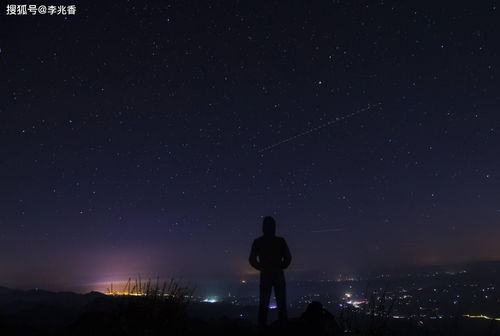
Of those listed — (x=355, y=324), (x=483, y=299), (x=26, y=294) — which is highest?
(x=355, y=324)

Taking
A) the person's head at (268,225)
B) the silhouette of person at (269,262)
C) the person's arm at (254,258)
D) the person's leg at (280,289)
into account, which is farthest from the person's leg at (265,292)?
the person's head at (268,225)

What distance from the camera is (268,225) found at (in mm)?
6914

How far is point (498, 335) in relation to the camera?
5.84m

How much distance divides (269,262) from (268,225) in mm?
729

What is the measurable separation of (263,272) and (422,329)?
289 centimetres

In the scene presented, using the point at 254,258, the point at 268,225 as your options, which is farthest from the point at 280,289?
the point at 268,225

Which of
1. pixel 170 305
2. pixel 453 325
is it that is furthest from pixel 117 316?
pixel 453 325

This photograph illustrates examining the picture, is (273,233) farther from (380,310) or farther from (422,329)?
(422,329)

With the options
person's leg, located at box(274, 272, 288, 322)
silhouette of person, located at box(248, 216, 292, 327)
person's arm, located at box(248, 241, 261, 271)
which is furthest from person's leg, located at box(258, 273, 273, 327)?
person's arm, located at box(248, 241, 261, 271)

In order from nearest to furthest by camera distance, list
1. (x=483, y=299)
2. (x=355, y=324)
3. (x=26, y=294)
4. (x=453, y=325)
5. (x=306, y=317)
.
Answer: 1. (x=453, y=325)
2. (x=355, y=324)
3. (x=306, y=317)
4. (x=26, y=294)
5. (x=483, y=299)

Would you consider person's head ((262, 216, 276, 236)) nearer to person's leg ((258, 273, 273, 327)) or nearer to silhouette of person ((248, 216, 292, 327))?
silhouette of person ((248, 216, 292, 327))

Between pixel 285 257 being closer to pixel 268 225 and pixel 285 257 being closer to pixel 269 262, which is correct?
pixel 269 262

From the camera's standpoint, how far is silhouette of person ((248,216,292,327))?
22.0ft

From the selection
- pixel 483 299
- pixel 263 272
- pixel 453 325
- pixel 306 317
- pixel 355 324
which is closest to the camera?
pixel 453 325
